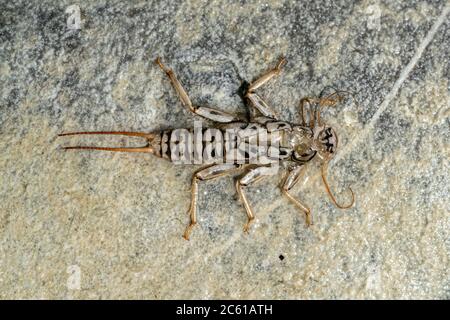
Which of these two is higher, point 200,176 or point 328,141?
point 328,141

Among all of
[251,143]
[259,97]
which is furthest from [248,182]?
[259,97]

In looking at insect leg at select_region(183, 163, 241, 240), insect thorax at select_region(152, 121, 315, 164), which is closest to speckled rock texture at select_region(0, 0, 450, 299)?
insect leg at select_region(183, 163, 241, 240)

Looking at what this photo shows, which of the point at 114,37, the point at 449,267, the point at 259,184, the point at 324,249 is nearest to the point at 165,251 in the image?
the point at 259,184

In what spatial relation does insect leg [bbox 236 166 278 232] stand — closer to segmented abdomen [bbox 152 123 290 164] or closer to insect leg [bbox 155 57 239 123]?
segmented abdomen [bbox 152 123 290 164]

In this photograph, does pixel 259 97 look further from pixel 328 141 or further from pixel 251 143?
pixel 328 141

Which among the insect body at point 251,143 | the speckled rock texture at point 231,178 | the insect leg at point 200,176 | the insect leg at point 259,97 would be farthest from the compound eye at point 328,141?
the insect leg at point 200,176

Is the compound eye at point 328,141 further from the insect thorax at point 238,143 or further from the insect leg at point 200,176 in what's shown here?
the insect leg at point 200,176
